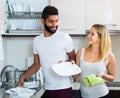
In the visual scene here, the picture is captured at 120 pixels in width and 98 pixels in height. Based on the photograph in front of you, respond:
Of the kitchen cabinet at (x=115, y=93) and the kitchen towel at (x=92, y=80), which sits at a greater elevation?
the kitchen towel at (x=92, y=80)

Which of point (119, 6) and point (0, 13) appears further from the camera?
point (119, 6)

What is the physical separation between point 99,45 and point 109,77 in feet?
0.90

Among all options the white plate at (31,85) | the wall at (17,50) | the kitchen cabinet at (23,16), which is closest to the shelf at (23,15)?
the kitchen cabinet at (23,16)

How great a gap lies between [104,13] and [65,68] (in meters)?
1.16

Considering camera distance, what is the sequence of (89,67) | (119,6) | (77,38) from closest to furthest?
(89,67) < (119,6) < (77,38)

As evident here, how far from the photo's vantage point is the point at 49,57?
7.61ft

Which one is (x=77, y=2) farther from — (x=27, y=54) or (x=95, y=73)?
(x=95, y=73)

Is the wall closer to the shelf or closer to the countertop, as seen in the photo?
the shelf

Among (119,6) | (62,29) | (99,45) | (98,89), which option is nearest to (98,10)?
(119,6)

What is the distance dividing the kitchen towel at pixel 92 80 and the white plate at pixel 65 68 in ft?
0.39

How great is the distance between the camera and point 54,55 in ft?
7.58

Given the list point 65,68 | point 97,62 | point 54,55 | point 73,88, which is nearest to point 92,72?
point 97,62

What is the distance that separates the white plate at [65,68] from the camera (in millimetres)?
2250

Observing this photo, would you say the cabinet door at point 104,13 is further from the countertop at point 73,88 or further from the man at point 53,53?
the man at point 53,53
